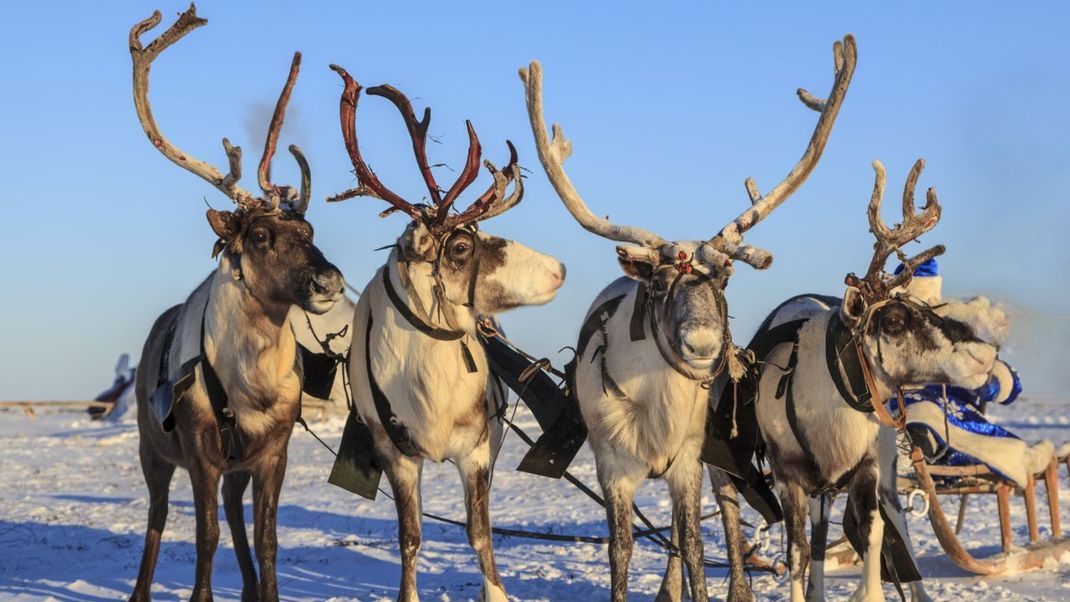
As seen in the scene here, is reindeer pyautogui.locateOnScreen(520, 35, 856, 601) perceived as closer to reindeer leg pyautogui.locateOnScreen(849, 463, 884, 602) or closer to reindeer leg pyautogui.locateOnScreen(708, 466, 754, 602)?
reindeer leg pyautogui.locateOnScreen(708, 466, 754, 602)

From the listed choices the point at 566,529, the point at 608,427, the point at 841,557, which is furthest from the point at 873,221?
the point at 566,529

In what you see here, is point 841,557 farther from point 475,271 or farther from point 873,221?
point 475,271

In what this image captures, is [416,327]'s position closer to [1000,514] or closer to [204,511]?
[204,511]

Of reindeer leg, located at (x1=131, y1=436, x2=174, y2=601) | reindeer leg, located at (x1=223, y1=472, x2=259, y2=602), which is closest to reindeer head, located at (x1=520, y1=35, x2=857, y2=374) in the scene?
reindeer leg, located at (x1=223, y1=472, x2=259, y2=602)

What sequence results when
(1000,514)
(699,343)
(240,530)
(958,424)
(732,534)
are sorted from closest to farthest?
(699,343) < (732,534) < (240,530) < (958,424) < (1000,514)

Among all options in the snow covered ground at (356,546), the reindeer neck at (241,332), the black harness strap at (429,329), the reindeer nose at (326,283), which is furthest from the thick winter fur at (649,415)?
the reindeer neck at (241,332)

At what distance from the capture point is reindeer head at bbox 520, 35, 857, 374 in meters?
6.83

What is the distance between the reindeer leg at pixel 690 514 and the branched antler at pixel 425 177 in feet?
6.37

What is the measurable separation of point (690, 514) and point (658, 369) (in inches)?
34.5

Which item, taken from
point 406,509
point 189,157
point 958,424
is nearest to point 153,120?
point 189,157

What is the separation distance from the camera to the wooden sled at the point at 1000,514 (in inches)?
371

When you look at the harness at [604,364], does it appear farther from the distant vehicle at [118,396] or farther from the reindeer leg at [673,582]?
the distant vehicle at [118,396]

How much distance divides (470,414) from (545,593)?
85.9 inches

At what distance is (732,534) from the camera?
26.6 ft
